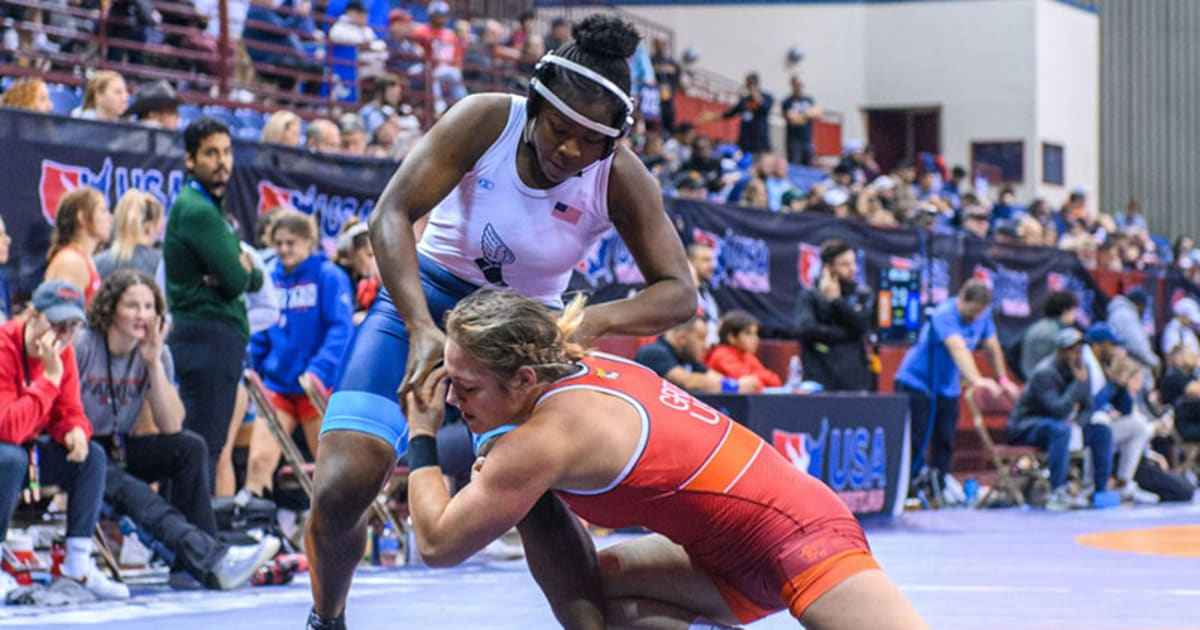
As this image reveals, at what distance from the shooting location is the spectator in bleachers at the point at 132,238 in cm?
783

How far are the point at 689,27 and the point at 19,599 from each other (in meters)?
21.7

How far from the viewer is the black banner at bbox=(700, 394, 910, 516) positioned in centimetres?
973

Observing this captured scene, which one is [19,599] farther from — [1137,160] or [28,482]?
[1137,160]

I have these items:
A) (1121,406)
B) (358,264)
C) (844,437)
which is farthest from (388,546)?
(1121,406)

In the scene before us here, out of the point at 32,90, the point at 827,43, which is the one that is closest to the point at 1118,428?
the point at 32,90

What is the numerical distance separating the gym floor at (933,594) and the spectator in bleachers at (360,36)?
6.91 m

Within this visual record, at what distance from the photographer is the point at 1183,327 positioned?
17.4 metres

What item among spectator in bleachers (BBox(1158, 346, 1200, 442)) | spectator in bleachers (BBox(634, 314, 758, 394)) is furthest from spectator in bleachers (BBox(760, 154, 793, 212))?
spectator in bleachers (BBox(634, 314, 758, 394))

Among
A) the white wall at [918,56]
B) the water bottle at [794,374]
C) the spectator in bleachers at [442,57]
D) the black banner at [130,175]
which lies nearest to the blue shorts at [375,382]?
the black banner at [130,175]

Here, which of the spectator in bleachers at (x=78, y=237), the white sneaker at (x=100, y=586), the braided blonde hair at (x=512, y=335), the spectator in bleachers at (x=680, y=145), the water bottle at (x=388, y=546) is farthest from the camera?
the spectator in bleachers at (x=680, y=145)

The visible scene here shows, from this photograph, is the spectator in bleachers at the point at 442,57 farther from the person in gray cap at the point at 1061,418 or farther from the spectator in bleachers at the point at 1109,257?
the spectator in bleachers at the point at 1109,257

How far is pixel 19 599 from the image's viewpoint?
6.59m

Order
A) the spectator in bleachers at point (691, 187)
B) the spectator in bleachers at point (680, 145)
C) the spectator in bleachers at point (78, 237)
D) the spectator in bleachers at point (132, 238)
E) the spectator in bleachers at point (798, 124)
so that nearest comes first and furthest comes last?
the spectator in bleachers at point (78, 237) → the spectator in bleachers at point (132, 238) → the spectator in bleachers at point (691, 187) → the spectator in bleachers at point (680, 145) → the spectator in bleachers at point (798, 124)

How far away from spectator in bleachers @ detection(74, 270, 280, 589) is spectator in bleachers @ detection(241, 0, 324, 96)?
23.3 ft
